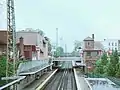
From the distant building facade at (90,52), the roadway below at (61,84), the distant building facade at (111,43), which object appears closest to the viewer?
the roadway below at (61,84)

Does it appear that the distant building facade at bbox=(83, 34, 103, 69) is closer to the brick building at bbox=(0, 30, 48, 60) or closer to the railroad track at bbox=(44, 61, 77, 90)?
the brick building at bbox=(0, 30, 48, 60)

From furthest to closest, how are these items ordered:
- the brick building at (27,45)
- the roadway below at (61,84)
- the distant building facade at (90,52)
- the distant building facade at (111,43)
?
the distant building facade at (111,43), the distant building facade at (90,52), the brick building at (27,45), the roadway below at (61,84)

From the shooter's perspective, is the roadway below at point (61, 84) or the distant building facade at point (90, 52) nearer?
the roadway below at point (61, 84)

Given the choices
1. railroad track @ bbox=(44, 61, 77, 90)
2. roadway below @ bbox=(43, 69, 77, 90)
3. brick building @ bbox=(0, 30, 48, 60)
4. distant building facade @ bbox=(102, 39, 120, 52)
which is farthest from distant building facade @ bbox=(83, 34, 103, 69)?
roadway below @ bbox=(43, 69, 77, 90)

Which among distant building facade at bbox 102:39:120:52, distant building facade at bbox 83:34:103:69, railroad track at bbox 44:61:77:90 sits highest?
distant building facade at bbox 102:39:120:52

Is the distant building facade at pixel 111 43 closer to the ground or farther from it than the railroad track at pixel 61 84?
farther from it

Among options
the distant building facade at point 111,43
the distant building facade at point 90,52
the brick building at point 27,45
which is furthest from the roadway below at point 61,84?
the distant building facade at point 111,43

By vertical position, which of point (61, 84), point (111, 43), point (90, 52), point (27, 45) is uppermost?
point (111, 43)

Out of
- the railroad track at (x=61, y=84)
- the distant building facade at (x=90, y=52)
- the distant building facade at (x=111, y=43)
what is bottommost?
the railroad track at (x=61, y=84)

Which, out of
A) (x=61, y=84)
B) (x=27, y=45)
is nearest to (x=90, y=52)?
(x=27, y=45)

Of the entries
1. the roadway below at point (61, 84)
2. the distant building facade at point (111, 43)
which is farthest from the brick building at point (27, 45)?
the distant building facade at point (111, 43)

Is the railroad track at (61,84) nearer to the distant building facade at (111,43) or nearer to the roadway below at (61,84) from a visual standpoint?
the roadway below at (61,84)

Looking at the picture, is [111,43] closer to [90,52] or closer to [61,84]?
[90,52]

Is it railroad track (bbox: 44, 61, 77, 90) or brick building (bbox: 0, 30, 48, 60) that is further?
brick building (bbox: 0, 30, 48, 60)
